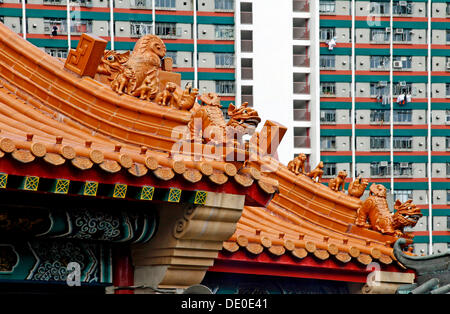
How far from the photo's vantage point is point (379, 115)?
62.3m

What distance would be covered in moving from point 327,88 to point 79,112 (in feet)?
171

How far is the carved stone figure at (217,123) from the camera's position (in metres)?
10.8

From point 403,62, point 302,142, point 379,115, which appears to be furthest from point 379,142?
point 403,62

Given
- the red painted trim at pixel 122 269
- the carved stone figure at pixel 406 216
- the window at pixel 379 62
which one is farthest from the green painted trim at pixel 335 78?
the red painted trim at pixel 122 269

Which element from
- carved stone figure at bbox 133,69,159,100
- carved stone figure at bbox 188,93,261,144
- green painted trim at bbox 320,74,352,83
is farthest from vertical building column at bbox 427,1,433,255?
carved stone figure at bbox 133,69,159,100

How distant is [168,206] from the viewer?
33.9 feet

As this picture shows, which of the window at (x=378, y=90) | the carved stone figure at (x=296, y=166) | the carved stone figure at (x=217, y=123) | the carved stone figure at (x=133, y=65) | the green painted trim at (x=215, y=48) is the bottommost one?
the window at (x=378, y=90)

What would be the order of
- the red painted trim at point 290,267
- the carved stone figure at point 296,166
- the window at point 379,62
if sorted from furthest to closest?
the window at point 379,62 → the carved stone figure at point 296,166 → the red painted trim at point 290,267

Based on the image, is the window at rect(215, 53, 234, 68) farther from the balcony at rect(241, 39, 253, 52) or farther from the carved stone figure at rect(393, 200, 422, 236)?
the carved stone figure at rect(393, 200, 422, 236)

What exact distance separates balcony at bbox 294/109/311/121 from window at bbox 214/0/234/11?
7.99m

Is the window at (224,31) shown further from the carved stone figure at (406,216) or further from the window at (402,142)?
the carved stone figure at (406,216)

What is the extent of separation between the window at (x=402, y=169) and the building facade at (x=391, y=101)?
0.06 m
